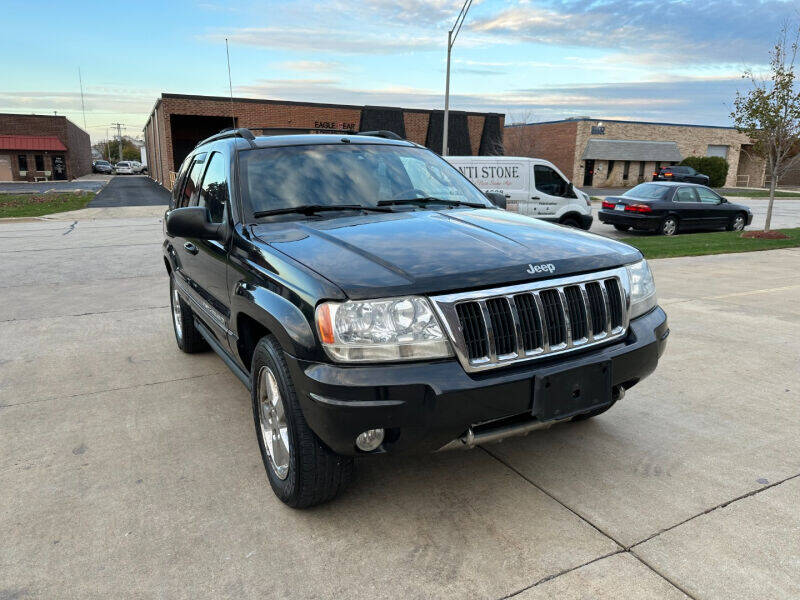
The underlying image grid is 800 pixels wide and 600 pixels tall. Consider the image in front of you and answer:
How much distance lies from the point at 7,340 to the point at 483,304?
5.40 meters

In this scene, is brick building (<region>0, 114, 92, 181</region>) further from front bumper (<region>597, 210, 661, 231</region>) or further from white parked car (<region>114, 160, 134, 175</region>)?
front bumper (<region>597, 210, 661, 231</region>)

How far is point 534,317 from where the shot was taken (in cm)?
268

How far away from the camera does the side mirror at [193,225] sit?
11.4 feet

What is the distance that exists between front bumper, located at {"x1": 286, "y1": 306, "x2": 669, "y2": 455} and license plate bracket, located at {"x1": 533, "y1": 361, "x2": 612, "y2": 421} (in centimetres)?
5

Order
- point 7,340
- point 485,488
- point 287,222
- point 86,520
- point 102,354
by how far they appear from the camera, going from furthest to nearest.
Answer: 1. point 7,340
2. point 102,354
3. point 287,222
4. point 485,488
5. point 86,520

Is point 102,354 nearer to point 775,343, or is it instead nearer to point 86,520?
point 86,520

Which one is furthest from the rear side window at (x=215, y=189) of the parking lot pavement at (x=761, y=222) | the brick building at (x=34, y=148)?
the brick building at (x=34, y=148)

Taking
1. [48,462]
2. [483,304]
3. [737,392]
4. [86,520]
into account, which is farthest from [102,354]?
[737,392]

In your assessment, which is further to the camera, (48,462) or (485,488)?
(48,462)

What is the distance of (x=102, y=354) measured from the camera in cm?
545

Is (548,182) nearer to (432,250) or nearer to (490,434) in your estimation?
(432,250)

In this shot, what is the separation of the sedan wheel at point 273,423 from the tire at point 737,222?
57.8 feet

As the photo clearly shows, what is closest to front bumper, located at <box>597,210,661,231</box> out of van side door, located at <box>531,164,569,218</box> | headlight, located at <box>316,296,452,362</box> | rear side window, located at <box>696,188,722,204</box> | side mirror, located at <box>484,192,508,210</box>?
rear side window, located at <box>696,188,722,204</box>

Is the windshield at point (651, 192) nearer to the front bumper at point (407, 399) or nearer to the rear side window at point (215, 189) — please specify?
the rear side window at point (215, 189)
